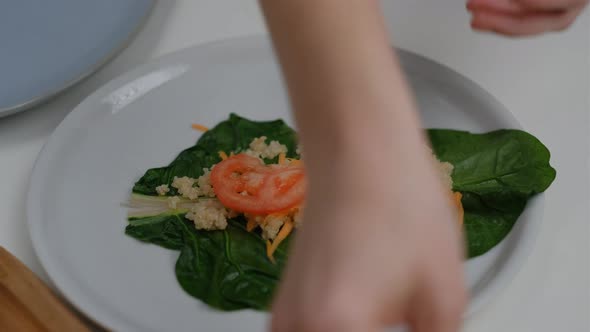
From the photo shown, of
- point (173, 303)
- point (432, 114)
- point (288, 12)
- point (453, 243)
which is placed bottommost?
point (173, 303)

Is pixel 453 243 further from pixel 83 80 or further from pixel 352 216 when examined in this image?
pixel 83 80

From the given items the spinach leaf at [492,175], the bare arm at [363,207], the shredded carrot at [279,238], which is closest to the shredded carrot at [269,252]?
the shredded carrot at [279,238]

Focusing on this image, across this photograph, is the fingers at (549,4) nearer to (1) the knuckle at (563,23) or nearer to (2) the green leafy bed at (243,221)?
(1) the knuckle at (563,23)

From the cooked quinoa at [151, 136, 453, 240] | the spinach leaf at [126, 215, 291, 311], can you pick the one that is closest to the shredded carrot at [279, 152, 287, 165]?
the cooked quinoa at [151, 136, 453, 240]

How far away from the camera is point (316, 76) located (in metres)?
0.53

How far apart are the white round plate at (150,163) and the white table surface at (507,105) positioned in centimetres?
8

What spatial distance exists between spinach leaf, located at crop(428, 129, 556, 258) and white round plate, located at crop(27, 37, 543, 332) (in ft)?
0.07

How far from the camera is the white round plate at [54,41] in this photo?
124 cm

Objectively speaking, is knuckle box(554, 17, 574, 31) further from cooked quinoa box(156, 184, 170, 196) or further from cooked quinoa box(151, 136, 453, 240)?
cooked quinoa box(156, 184, 170, 196)

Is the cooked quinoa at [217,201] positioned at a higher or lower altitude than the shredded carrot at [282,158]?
lower

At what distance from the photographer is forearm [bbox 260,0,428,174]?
51cm

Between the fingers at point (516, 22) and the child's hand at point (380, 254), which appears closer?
the child's hand at point (380, 254)

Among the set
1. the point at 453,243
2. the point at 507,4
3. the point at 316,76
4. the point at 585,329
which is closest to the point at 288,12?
the point at 316,76

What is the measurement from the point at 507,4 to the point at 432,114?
11.1 inches
